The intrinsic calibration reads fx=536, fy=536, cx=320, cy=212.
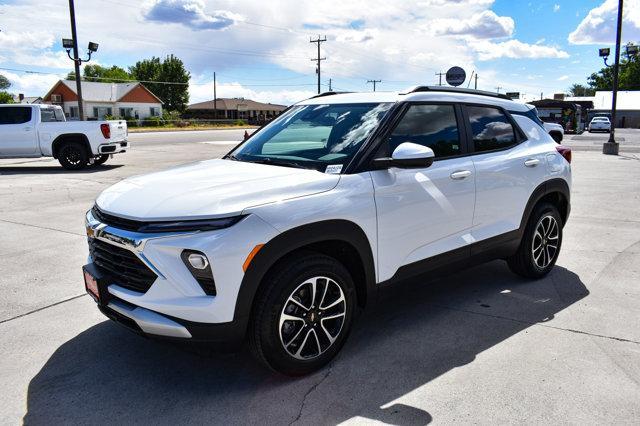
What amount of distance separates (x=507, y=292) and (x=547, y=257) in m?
0.66

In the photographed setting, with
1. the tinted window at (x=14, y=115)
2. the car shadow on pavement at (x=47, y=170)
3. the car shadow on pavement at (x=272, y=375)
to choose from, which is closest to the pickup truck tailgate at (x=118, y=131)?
the car shadow on pavement at (x=47, y=170)

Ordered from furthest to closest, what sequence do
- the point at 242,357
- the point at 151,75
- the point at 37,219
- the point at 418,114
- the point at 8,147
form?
1. the point at 151,75
2. the point at 8,147
3. the point at 37,219
4. the point at 418,114
5. the point at 242,357

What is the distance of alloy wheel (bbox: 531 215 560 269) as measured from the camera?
498cm

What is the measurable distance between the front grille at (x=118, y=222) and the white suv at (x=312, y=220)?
1 cm

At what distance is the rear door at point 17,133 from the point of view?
15.2m

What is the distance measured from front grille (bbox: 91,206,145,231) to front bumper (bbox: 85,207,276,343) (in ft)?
0.18

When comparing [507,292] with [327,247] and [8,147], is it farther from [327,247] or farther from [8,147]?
[8,147]

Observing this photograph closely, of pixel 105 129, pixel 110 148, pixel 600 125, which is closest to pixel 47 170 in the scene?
pixel 110 148

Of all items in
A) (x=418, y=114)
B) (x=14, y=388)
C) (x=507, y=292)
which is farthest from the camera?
(x=507, y=292)

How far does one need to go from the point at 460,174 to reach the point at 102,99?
72339mm

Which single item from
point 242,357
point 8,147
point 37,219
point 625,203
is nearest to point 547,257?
point 242,357

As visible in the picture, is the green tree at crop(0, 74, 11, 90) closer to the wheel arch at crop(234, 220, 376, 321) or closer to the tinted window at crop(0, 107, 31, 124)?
the tinted window at crop(0, 107, 31, 124)

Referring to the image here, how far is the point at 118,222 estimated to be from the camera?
121 inches

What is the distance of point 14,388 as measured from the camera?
3217mm
